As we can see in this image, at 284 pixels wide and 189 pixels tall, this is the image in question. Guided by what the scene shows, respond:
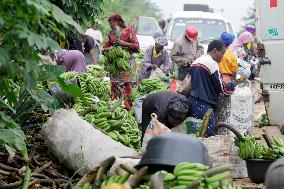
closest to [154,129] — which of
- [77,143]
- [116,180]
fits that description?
[77,143]

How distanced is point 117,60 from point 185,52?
1.31 metres

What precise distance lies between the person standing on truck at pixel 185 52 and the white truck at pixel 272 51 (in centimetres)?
224

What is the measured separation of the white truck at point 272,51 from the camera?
12.0m

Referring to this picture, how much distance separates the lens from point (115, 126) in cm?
925

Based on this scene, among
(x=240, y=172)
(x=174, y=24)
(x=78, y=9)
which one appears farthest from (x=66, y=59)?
(x=174, y=24)

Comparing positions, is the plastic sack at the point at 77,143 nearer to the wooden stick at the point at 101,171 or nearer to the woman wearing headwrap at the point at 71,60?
the wooden stick at the point at 101,171

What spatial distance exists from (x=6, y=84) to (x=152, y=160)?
1.54m

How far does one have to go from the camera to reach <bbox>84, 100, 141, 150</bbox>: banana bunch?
8.99 m

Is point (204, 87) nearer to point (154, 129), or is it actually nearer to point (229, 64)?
point (154, 129)

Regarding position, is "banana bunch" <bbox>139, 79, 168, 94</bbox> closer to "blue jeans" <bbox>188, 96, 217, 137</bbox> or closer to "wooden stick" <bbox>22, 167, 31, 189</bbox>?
"blue jeans" <bbox>188, 96, 217, 137</bbox>

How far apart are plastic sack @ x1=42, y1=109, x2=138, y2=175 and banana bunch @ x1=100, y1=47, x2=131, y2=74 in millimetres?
5745

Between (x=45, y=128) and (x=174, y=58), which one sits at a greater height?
(x=45, y=128)

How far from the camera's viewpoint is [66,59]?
12133mm

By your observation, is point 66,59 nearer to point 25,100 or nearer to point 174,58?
point 174,58
